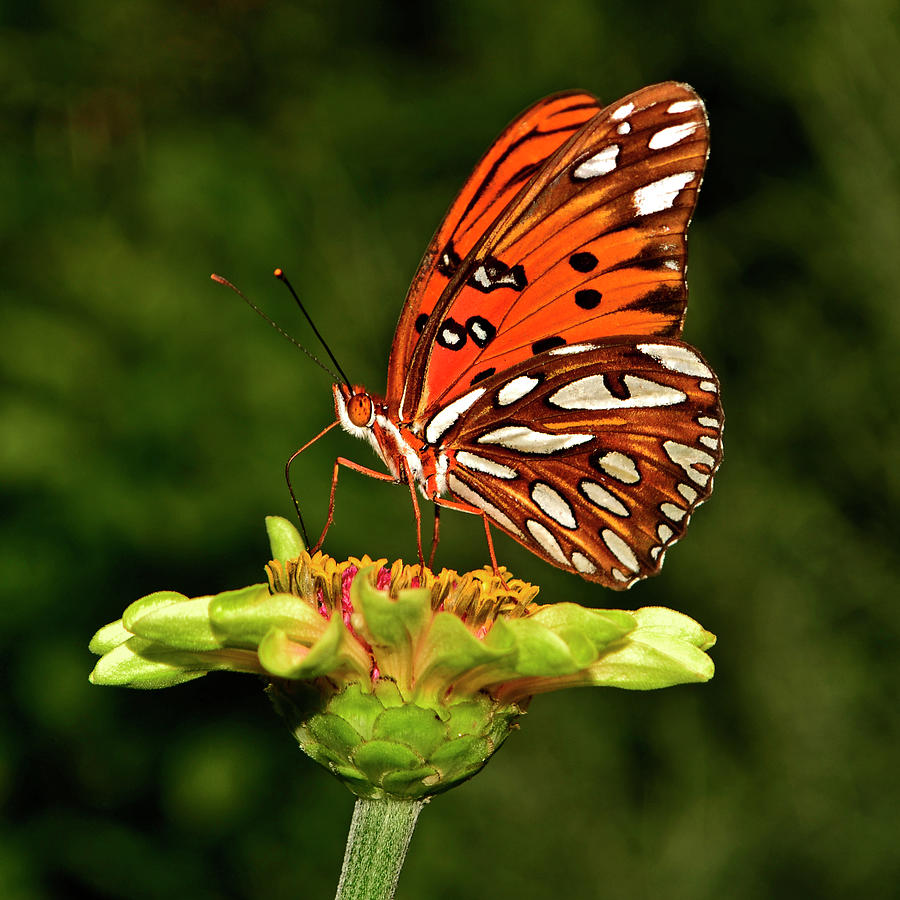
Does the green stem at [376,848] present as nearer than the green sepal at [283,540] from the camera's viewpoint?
Yes

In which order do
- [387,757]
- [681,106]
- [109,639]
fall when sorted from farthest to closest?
[681,106] < [109,639] < [387,757]

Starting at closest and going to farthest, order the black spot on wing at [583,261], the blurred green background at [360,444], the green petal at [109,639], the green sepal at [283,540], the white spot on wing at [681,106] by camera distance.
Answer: the green petal at [109,639]
the green sepal at [283,540]
the white spot on wing at [681,106]
the black spot on wing at [583,261]
the blurred green background at [360,444]

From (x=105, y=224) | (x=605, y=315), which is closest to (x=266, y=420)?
(x=105, y=224)

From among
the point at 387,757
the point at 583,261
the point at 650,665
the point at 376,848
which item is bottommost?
the point at 376,848

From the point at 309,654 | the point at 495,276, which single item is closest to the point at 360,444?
the point at 495,276

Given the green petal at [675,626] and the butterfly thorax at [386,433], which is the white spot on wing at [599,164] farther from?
the green petal at [675,626]

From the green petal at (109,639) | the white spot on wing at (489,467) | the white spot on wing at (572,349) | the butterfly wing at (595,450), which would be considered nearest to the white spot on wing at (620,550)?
the butterfly wing at (595,450)

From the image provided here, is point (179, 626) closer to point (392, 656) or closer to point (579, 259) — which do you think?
point (392, 656)

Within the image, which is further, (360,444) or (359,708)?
(360,444)
